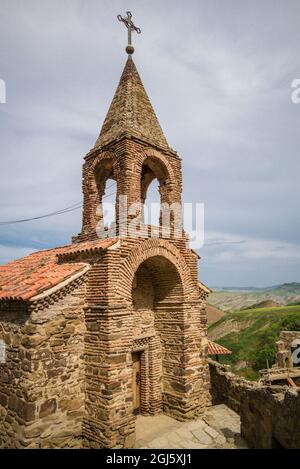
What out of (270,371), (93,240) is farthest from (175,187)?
(270,371)

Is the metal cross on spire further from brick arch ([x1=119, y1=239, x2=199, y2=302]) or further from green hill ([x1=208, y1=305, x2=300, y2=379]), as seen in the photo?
green hill ([x1=208, y1=305, x2=300, y2=379])

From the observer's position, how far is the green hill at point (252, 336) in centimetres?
2592

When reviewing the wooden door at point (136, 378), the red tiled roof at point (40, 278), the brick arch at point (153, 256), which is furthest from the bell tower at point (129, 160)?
the wooden door at point (136, 378)

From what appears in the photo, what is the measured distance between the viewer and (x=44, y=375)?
6.68 m

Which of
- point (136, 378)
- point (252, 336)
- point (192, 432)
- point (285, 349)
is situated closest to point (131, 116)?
point (136, 378)

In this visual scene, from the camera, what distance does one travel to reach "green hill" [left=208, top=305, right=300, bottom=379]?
85.0 feet

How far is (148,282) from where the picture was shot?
1001 centimetres

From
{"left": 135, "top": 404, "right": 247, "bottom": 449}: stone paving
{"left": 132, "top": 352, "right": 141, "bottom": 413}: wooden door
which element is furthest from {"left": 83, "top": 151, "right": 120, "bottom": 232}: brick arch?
{"left": 135, "top": 404, "right": 247, "bottom": 449}: stone paving

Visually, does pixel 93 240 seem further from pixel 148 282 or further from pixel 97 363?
pixel 97 363

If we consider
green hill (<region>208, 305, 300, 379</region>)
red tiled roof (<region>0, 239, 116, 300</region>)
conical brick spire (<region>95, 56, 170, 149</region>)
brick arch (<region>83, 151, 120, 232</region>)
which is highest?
conical brick spire (<region>95, 56, 170, 149</region>)

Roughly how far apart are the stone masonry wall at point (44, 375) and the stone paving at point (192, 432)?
204cm

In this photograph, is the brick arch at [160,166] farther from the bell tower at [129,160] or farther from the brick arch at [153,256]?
the brick arch at [153,256]

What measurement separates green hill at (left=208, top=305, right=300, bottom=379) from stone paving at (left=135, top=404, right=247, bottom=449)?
17.5 meters

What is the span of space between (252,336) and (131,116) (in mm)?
29417
